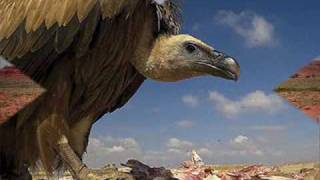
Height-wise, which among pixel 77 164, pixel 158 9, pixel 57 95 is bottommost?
pixel 77 164

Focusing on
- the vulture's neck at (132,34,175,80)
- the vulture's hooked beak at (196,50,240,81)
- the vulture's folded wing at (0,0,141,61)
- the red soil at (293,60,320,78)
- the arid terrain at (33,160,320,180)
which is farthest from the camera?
the arid terrain at (33,160,320,180)

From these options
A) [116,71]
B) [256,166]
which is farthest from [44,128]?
[256,166]

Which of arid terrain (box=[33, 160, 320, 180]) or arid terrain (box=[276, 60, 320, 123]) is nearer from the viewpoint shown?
arid terrain (box=[276, 60, 320, 123])

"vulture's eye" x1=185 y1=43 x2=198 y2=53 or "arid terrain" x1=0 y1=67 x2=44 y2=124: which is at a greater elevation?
"vulture's eye" x1=185 y1=43 x2=198 y2=53

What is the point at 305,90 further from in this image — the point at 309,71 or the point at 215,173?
the point at 215,173

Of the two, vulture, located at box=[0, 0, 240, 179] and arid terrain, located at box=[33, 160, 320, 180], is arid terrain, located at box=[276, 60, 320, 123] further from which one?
arid terrain, located at box=[33, 160, 320, 180]

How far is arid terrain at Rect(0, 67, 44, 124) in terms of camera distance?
15.6 feet

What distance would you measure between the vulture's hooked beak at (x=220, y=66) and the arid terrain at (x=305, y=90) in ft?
2.42

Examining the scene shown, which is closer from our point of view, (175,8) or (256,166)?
(175,8)

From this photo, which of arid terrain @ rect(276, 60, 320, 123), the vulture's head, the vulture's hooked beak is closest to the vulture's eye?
the vulture's head

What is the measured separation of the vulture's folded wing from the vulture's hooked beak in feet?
2.67

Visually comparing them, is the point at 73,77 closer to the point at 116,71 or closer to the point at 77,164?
the point at 116,71

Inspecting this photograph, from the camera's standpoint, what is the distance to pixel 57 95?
15.8ft

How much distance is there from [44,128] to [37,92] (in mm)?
305
